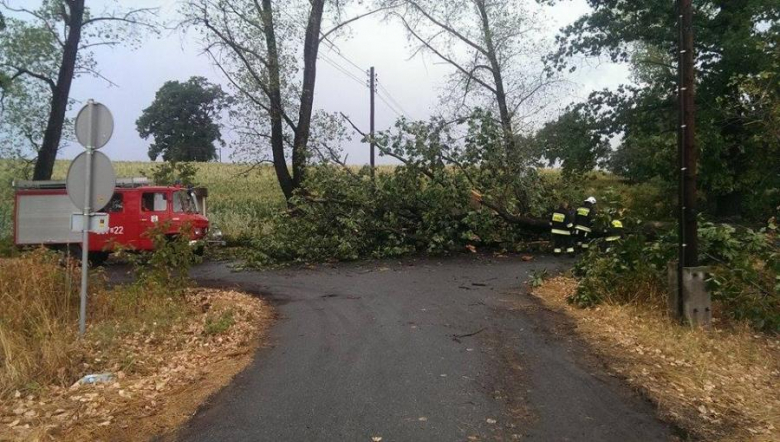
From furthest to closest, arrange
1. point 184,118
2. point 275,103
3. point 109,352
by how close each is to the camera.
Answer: point 184,118 < point 275,103 < point 109,352

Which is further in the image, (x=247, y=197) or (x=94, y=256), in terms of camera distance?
(x=247, y=197)

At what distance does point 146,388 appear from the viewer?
6074mm

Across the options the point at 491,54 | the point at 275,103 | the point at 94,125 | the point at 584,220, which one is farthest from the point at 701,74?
the point at 94,125

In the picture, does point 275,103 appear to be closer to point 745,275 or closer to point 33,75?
point 33,75

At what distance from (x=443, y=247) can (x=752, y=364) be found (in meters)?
10.00

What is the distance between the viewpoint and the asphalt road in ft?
16.0

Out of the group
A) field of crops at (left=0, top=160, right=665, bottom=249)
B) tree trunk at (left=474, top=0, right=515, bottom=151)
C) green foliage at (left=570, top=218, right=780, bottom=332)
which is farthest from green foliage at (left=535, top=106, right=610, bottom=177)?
green foliage at (left=570, top=218, right=780, bottom=332)

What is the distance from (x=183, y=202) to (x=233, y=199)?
47.5ft

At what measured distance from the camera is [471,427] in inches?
191

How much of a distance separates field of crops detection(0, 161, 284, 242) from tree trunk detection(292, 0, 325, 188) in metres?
2.30

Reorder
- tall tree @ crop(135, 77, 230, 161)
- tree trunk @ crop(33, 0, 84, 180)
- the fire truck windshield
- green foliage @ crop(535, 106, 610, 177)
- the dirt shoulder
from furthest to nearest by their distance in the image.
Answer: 1. tall tree @ crop(135, 77, 230, 161)
2. green foliage @ crop(535, 106, 610, 177)
3. tree trunk @ crop(33, 0, 84, 180)
4. the fire truck windshield
5. the dirt shoulder

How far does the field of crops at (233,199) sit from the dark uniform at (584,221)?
872 centimetres

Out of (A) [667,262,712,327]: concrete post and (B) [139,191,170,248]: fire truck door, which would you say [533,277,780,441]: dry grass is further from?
(B) [139,191,170,248]: fire truck door

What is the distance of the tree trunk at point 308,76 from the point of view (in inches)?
898
